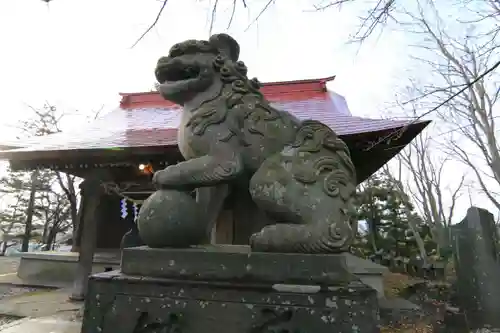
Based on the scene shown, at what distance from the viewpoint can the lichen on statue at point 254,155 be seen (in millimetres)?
1514

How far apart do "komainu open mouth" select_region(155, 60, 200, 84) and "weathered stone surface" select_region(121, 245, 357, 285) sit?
0.94 metres

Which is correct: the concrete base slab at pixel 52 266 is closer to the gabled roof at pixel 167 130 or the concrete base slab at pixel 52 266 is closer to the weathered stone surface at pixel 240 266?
the gabled roof at pixel 167 130

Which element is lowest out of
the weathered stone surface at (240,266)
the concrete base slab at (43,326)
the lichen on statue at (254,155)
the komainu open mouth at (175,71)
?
the concrete base slab at (43,326)

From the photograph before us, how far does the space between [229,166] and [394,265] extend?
1224cm

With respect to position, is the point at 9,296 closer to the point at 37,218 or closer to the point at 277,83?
the point at 277,83

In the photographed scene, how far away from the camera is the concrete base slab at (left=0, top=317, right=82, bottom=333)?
407cm

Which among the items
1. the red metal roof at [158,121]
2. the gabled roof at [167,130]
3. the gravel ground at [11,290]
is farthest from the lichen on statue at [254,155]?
the gravel ground at [11,290]

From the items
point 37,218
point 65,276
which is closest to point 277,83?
point 65,276

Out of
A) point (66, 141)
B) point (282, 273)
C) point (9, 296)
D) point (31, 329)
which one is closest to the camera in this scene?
point (282, 273)

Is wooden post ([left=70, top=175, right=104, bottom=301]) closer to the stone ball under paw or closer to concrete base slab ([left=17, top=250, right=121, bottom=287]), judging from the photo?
concrete base slab ([left=17, top=250, right=121, bottom=287])

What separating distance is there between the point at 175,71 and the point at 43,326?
13.9ft

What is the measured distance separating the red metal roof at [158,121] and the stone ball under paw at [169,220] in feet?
9.29

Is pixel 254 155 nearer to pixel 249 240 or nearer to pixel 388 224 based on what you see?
pixel 249 240

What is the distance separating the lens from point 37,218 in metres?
16.9
